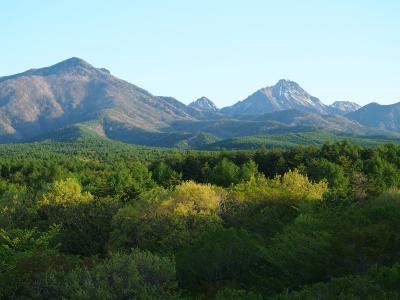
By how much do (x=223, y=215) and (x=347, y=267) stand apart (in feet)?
71.8

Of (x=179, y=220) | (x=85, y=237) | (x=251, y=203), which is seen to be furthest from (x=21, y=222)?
(x=251, y=203)

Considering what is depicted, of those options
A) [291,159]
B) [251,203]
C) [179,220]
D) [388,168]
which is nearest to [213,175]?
[291,159]

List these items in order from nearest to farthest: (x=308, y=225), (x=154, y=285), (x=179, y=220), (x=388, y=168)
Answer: (x=154, y=285) < (x=308, y=225) < (x=179, y=220) < (x=388, y=168)

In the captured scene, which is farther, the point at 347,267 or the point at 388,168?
the point at 388,168

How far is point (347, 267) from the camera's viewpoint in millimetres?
26078

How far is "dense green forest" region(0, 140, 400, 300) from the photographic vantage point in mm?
24938

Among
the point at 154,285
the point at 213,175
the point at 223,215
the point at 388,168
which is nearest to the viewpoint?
the point at 154,285

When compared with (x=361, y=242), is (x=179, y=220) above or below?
below

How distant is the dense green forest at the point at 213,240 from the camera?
24938 millimetres

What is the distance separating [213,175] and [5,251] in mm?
54392

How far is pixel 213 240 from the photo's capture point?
31.2m

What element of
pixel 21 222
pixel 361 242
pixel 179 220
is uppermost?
pixel 361 242

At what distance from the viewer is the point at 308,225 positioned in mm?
31031

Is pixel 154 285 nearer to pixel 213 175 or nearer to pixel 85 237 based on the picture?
pixel 85 237
